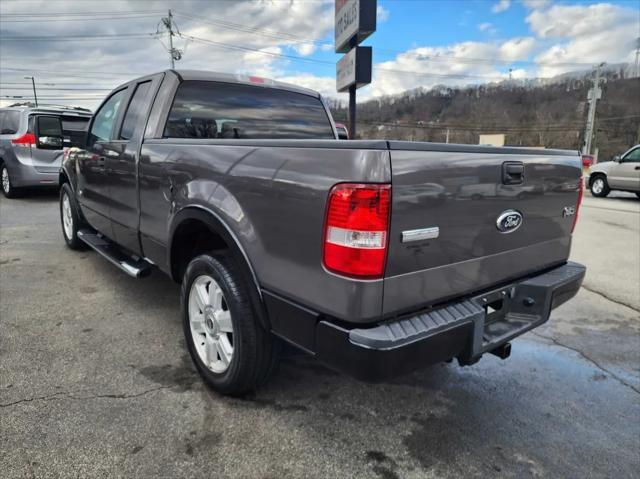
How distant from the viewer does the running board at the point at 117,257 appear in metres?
3.49

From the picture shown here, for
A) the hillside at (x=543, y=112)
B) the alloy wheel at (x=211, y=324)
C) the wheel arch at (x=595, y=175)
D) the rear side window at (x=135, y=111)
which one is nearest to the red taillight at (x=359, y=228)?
the alloy wheel at (x=211, y=324)

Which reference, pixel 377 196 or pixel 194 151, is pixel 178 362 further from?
pixel 377 196

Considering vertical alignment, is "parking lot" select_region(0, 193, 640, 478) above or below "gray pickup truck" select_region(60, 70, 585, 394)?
below

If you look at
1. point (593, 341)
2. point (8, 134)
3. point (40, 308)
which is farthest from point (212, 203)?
point (8, 134)

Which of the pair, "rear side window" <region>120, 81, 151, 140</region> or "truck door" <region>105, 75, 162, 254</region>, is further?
"rear side window" <region>120, 81, 151, 140</region>

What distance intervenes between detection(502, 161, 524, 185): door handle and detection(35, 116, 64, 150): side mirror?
9217 mm

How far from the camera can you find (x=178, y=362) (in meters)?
3.03

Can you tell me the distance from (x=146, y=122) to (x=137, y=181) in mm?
441

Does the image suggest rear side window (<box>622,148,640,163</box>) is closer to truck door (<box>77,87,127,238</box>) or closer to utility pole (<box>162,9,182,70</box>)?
truck door (<box>77,87,127,238</box>)

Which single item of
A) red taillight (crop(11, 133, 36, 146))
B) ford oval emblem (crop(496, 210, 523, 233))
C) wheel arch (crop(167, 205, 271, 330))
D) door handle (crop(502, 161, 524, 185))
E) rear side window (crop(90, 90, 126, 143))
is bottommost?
wheel arch (crop(167, 205, 271, 330))

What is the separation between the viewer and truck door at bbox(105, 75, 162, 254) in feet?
11.3

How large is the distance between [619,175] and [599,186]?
0.93m

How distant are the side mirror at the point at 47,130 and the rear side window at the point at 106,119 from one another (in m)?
5.15

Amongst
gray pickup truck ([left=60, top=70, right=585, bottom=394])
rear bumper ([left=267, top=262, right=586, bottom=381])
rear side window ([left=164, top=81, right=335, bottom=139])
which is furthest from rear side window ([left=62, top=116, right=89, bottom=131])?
rear bumper ([left=267, top=262, right=586, bottom=381])
